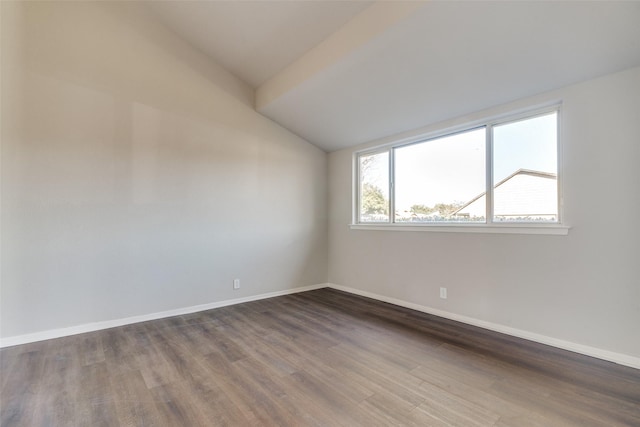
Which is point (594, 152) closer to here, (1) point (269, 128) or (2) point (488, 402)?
(2) point (488, 402)

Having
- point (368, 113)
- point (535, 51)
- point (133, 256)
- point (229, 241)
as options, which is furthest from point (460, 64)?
point (133, 256)

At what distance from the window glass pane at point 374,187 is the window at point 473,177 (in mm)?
15

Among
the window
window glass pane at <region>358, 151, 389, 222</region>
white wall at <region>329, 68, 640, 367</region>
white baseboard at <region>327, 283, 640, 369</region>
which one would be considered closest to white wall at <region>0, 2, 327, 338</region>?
window glass pane at <region>358, 151, 389, 222</region>

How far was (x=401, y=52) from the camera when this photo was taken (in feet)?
8.44

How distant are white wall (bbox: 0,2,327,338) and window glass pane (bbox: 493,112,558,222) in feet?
9.63

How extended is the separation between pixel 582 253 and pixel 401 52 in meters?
2.36

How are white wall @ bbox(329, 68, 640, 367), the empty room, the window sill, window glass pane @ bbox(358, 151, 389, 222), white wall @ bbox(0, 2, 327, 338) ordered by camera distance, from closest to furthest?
the empty room, white wall @ bbox(329, 68, 640, 367), the window sill, white wall @ bbox(0, 2, 327, 338), window glass pane @ bbox(358, 151, 389, 222)

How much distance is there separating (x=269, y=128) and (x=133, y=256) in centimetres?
249

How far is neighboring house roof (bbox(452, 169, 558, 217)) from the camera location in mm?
2713

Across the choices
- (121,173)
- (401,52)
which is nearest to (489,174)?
(401,52)

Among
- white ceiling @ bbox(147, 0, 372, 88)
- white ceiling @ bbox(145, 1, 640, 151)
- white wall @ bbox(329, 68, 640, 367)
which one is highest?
white ceiling @ bbox(147, 0, 372, 88)

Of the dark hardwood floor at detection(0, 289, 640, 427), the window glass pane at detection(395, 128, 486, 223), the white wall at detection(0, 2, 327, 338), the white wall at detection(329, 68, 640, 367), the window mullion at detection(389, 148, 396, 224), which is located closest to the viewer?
the dark hardwood floor at detection(0, 289, 640, 427)

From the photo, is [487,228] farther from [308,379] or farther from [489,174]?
[308,379]

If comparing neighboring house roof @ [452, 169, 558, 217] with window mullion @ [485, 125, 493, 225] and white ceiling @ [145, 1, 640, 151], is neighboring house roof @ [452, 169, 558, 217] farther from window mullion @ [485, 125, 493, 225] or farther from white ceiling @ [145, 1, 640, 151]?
white ceiling @ [145, 1, 640, 151]
